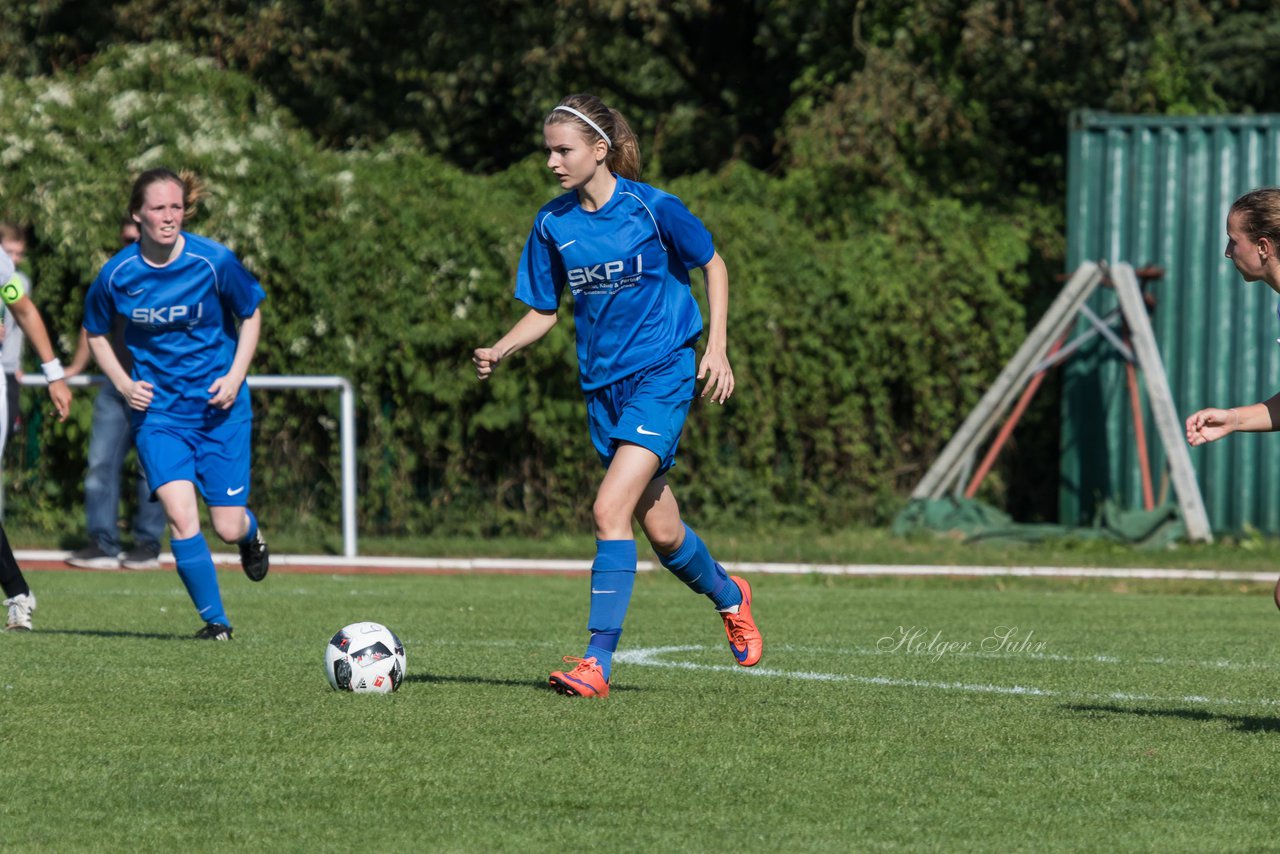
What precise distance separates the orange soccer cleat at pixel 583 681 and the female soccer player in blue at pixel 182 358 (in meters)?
2.54

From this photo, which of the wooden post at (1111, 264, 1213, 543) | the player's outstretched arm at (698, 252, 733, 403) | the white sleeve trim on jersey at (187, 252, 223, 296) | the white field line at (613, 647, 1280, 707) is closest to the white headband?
the player's outstretched arm at (698, 252, 733, 403)

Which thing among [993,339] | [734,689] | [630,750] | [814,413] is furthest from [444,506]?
[630,750]

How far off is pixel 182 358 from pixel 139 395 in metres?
0.27

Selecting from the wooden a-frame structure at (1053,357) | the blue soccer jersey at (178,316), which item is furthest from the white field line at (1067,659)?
the wooden a-frame structure at (1053,357)

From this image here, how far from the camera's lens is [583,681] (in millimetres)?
6379

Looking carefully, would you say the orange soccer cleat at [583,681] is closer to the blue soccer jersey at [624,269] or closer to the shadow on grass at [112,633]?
the blue soccer jersey at [624,269]

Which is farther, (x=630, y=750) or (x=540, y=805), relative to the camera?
(x=630, y=750)

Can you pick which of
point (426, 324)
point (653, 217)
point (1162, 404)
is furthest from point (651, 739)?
point (1162, 404)

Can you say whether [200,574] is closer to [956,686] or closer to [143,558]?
[956,686]

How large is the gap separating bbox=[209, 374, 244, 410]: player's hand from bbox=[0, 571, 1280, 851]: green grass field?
110 cm

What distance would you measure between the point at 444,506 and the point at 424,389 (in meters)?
1.07

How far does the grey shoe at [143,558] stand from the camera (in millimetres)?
13164

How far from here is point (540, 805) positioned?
15.1ft

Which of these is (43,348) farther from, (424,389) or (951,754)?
(424,389)
